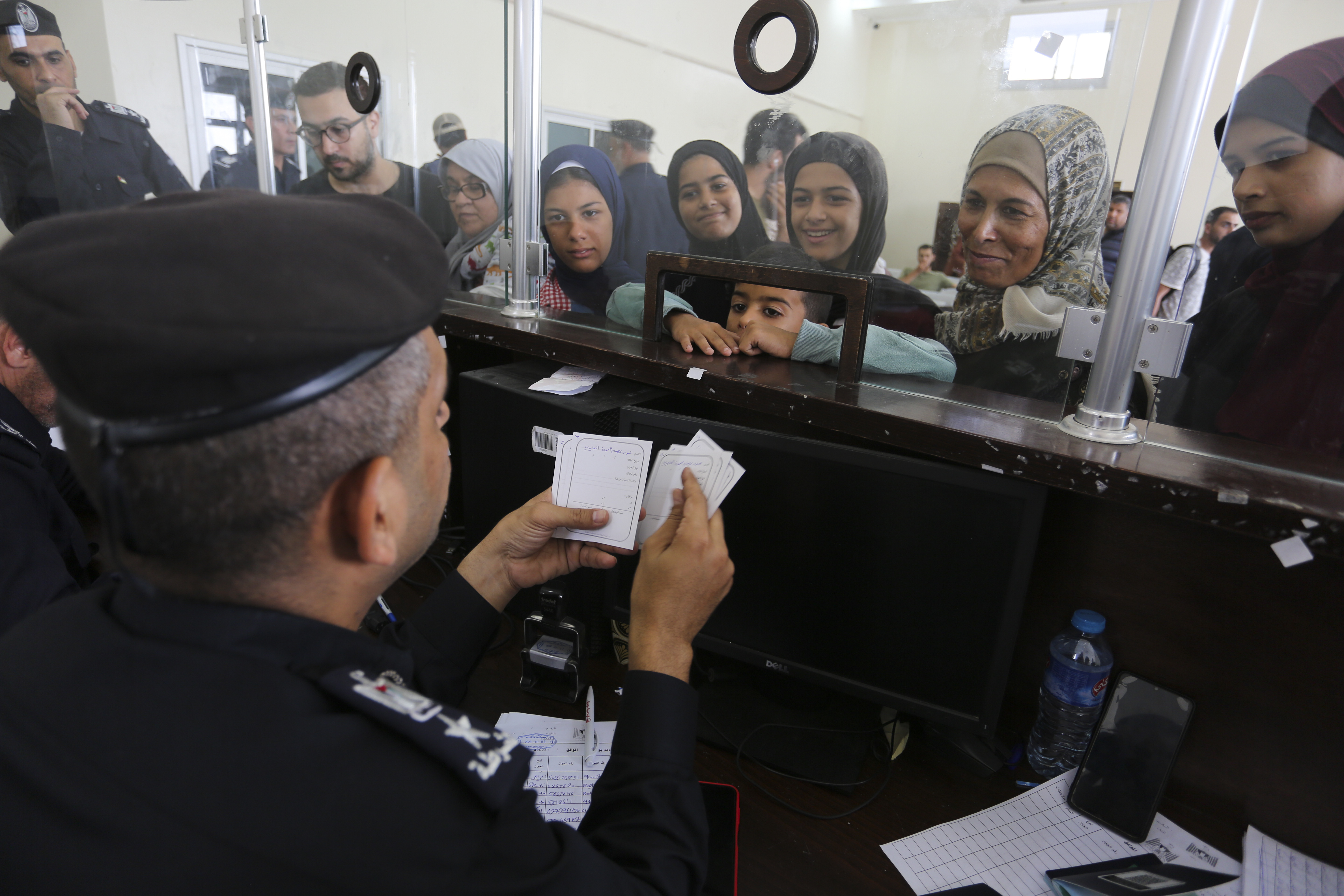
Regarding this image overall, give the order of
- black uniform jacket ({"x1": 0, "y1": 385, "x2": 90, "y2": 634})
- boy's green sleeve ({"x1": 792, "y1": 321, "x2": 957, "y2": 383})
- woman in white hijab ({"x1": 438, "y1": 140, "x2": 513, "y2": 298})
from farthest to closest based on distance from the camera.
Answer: woman in white hijab ({"x1": 438, "y1": 140, "x2": 513, "y2": 298})
boy's green sleeve ({"x1": 792, "y1": 321, "x2": 957, "y2": 383})
black uniform jacket ({"x1": 0, "y1": 385, "x2": 90, "y2": 634})

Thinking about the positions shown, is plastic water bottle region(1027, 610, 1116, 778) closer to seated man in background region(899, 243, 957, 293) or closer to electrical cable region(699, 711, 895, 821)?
electrical cable region(699, 711, 895, 821)

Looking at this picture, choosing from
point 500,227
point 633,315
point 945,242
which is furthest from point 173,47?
point 945,242

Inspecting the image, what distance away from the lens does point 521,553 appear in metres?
1.00

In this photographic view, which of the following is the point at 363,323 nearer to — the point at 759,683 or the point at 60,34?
the point at 759,683

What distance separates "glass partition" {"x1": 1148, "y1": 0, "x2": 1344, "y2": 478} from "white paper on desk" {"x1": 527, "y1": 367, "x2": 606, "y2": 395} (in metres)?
0.88

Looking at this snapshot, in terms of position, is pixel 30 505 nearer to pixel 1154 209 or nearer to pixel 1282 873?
pixel 1154 209

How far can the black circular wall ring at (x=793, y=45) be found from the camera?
1.19m

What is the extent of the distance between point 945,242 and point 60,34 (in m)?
3.83


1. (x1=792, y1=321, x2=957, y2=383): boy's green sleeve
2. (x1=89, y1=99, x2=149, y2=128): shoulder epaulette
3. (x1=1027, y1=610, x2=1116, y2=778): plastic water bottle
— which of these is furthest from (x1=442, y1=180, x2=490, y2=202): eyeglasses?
(x1=89, y1=99, x2=149, y2=128): shoulder epaulette

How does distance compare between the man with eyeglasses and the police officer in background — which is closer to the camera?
the man with eyeglasses

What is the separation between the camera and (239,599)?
21.2 inches

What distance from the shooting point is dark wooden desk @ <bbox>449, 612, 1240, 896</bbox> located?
0.86 m

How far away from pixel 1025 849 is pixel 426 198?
7.10 feet

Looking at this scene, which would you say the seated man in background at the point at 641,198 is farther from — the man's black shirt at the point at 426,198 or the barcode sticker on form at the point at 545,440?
the man's black shirt at the point at 426,198
